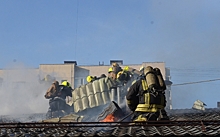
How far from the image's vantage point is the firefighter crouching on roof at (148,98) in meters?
8.69


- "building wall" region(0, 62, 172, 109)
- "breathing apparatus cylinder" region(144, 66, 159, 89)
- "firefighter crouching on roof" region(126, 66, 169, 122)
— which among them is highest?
"building wall" region(0, 62, 172, 109)

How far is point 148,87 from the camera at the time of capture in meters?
8.84

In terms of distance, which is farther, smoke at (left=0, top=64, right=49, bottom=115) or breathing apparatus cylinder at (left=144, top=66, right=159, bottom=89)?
smoke at (left=0, top=64, right=49, bottom=115)

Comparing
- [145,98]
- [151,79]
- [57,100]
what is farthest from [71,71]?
[145,98]

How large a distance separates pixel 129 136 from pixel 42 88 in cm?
2005

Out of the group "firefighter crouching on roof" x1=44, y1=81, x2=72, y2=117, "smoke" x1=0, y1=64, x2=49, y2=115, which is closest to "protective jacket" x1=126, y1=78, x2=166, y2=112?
"firefighter crouching on roof" x1=44, y1=81, x2=72, y2=117

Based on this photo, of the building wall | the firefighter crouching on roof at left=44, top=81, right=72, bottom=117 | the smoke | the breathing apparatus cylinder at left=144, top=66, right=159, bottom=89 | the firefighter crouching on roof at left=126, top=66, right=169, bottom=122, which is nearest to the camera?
the firefighter crouching on roof at left=126, top=66, right=169, bottom=122

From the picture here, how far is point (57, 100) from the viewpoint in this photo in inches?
637

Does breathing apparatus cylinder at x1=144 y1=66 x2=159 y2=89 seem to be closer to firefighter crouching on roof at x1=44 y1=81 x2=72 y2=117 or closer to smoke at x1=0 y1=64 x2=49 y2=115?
firefighter crouching on roof at x1=44 y1=81 x2=72 y2=117

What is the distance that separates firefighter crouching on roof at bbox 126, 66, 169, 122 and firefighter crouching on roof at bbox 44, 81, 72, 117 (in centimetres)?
732

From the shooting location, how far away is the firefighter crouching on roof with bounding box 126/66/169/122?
28.5ft

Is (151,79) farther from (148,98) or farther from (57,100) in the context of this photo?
(57,100)

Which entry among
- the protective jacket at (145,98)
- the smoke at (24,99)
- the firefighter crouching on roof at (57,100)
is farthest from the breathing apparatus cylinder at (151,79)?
the smoke at (24,99)

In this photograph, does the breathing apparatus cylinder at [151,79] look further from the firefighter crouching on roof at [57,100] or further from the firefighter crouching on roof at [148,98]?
the firefighter crouching on roof at [57,100]
